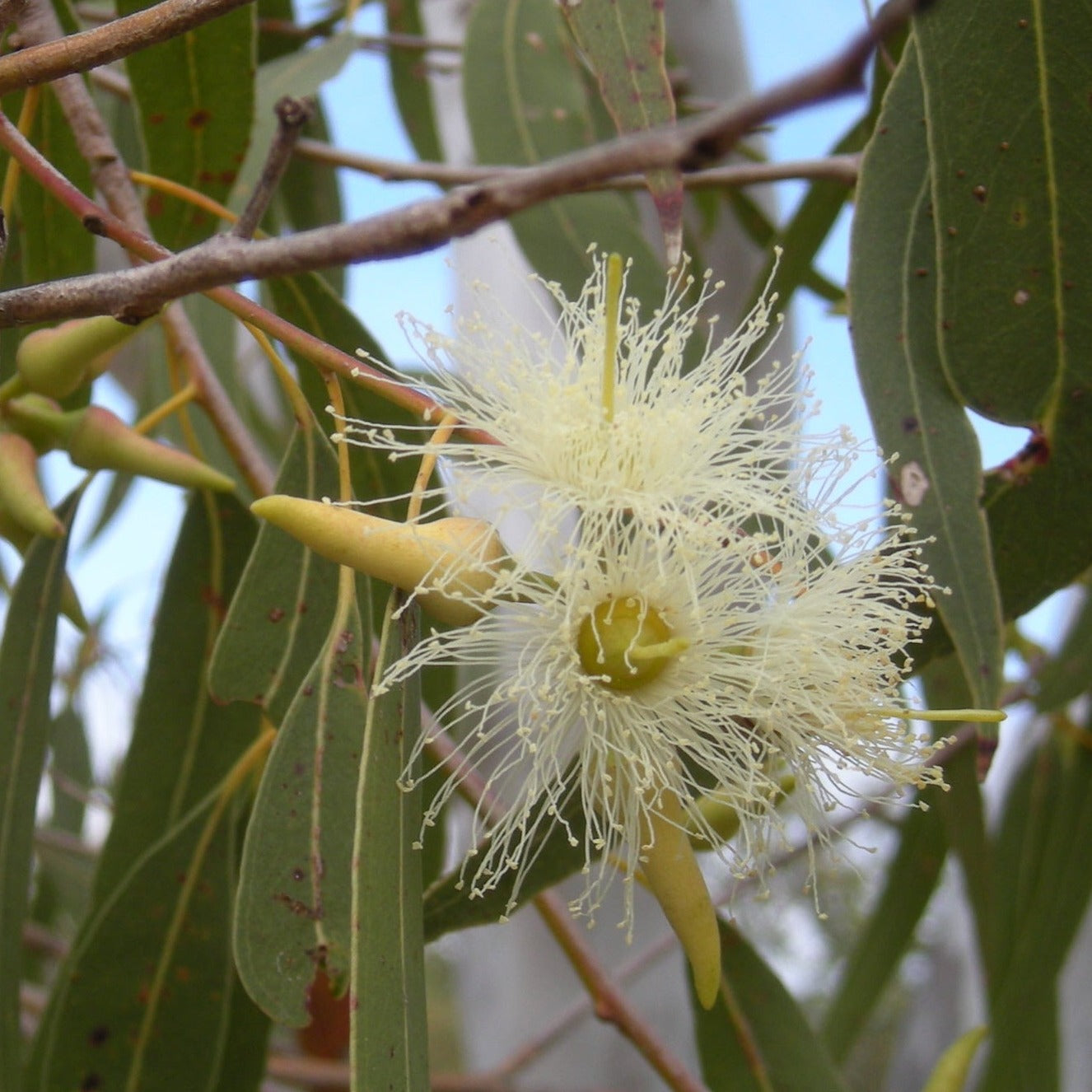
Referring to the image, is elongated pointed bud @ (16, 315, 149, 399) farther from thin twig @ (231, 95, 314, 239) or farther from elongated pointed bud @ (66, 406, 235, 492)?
thin twig @ (231, 95, 314, 239)

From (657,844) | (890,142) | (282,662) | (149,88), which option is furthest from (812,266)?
(657,844)

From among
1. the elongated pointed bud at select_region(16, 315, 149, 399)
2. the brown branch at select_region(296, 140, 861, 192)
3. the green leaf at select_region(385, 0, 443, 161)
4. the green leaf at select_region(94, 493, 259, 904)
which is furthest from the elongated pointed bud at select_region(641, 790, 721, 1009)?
the green leaf at select_region(385, 0, 443, 161)

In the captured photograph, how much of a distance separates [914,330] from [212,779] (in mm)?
751

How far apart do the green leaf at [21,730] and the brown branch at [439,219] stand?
481 mm

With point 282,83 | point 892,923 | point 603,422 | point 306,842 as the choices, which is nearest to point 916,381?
point 603,422

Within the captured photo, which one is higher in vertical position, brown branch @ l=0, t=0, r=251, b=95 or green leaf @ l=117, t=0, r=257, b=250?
green leaf @ l=117, t=0, r=257, b=250

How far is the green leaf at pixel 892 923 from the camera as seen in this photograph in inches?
67.3

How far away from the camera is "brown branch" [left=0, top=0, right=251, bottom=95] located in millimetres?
629

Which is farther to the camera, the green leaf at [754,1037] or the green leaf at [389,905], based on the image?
the green leaf at [754,1037]

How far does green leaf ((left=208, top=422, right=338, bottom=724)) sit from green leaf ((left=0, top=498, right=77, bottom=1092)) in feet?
0.63

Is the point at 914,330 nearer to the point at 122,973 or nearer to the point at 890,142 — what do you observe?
the point at 890,142

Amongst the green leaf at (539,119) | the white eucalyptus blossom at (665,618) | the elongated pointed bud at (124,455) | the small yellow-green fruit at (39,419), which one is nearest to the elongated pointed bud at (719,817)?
the white eucalyptus blossom at (665,618)

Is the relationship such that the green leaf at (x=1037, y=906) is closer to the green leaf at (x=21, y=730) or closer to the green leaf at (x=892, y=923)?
the green leaf at (x=892, y=923)

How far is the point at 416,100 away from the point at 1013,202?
1.18 m
